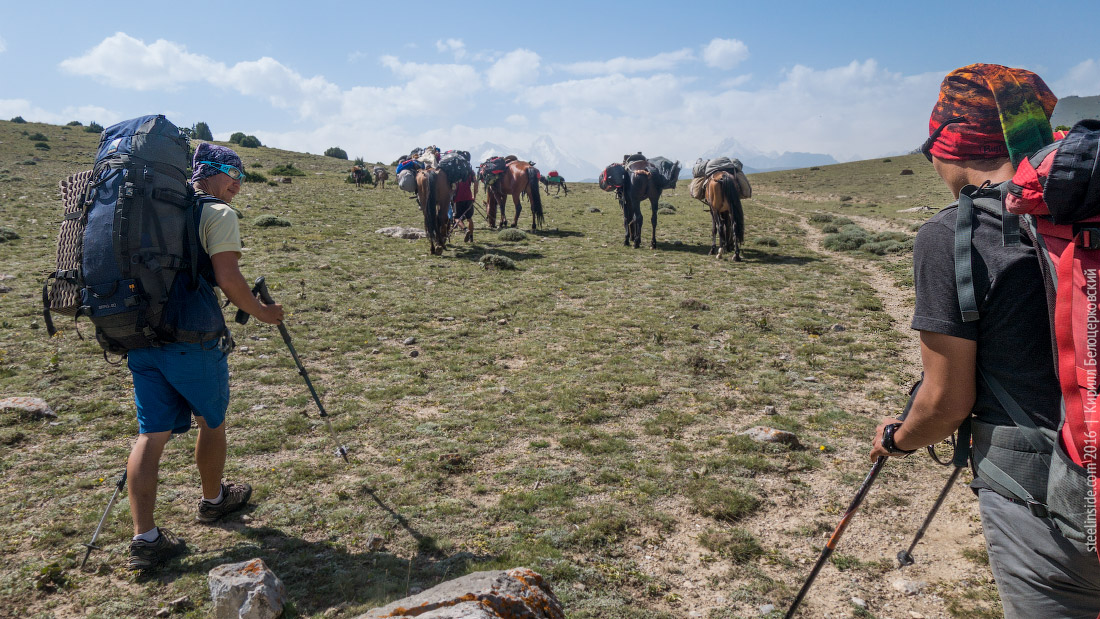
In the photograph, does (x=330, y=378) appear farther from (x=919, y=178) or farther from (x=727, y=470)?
(x=919, y=178)

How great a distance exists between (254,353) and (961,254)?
8.58m

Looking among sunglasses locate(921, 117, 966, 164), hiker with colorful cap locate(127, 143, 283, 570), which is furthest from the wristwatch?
hiker with colorful cap locate(127, 143, 283, 570)

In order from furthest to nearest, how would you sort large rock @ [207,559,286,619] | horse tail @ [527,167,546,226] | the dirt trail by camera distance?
horse tail @ [527,167,546,226] → the dirt trail → large rock @ [207,559,286,619]

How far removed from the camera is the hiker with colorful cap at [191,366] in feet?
12.0

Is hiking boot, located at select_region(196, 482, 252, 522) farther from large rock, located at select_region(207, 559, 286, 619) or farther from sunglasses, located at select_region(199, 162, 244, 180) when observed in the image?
sunglasses, located at select_region(199, 162, 244, 180)

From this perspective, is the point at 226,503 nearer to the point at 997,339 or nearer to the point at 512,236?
the point at 997,339

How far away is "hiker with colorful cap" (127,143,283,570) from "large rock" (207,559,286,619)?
30.4 inches

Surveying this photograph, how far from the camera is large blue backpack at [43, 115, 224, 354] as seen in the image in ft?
11.0

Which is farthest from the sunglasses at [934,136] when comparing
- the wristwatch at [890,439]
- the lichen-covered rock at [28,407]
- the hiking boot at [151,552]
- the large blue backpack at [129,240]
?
the lichen-covered rock at [28,407]

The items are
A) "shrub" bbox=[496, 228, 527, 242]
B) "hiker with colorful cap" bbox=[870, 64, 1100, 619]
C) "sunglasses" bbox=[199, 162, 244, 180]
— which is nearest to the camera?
"hiker with colorful cap" bbox=[870, 64, 1100, 619]

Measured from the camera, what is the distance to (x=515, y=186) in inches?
872

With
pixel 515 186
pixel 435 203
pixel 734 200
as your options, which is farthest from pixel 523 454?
pixel 515 186

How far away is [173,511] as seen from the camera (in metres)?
4.54

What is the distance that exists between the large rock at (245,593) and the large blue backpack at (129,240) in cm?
147
